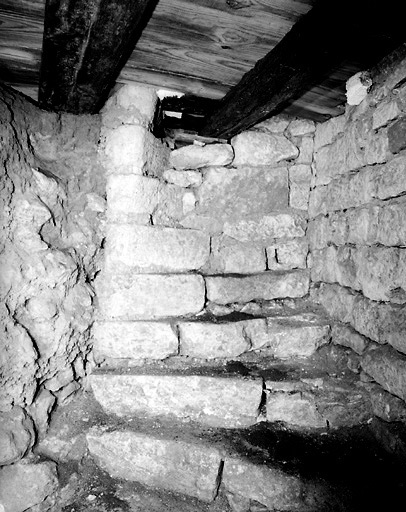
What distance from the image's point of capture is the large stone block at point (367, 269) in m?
1.68

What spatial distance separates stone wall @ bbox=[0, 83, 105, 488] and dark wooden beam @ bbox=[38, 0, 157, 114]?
1.05 ft

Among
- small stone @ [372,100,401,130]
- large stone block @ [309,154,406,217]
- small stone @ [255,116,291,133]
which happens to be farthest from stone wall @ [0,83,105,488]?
small stone @ [372,100,401,130]

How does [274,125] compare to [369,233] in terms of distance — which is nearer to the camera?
[369,233]

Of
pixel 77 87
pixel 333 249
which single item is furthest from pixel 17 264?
pixel 333 249

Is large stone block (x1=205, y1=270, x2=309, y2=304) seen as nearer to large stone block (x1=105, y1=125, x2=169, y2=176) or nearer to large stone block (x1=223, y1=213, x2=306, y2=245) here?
large stone block (x1=223, y1=213, x2=306, y2=245)

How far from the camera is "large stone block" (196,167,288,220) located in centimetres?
229

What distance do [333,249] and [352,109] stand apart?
811 mm

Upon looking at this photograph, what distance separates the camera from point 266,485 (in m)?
1.67

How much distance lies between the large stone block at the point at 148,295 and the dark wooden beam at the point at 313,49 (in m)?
0.99

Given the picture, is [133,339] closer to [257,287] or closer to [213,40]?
[257,287]

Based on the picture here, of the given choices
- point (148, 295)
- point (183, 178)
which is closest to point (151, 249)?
point (148, 295)

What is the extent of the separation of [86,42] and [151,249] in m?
1.12

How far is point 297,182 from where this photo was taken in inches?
94.8

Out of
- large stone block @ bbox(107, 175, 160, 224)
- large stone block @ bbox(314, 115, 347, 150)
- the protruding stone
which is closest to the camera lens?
the protruding stone
